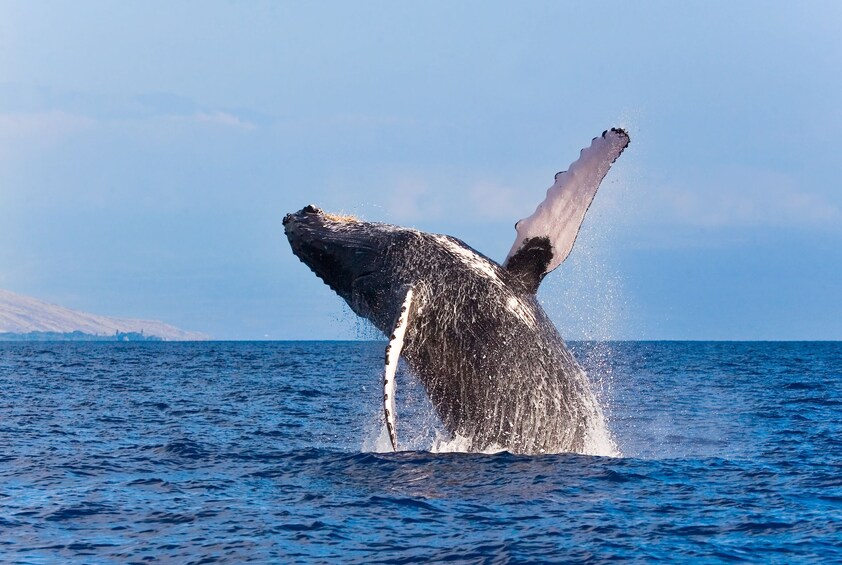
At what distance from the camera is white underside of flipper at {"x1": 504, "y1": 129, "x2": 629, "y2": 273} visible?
10852 mm

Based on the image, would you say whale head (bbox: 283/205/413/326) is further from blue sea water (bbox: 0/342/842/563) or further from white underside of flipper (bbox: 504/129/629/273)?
white underside of flipper (bbox: 504/129/629/273)

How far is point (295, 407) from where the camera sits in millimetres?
23312

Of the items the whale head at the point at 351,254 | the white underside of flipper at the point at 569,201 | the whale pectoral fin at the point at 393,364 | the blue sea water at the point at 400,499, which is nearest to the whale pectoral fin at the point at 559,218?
the white underside of flipper at the point at 569,201

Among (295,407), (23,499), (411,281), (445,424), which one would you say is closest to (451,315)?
(411,281)

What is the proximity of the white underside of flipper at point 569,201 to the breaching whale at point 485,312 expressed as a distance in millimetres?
11

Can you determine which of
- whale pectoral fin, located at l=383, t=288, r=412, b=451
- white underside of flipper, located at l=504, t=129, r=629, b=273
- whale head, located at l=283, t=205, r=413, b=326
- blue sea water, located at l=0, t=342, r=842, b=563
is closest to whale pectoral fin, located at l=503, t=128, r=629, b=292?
white underside of flipper, located at l=504, t=129, r=629, b=273

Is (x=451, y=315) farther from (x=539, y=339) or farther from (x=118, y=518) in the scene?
(x=118, y=518)

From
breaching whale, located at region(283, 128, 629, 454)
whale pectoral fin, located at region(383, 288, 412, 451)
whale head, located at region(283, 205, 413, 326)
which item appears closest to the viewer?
whale pectoral fin, located at region(383, 288, 412, 451)

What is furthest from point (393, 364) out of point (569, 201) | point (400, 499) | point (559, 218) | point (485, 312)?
point (569, 201)

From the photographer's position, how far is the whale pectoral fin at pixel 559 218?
10.8 meters

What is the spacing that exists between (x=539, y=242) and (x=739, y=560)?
4419 millimetres

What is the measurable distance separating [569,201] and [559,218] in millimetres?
226

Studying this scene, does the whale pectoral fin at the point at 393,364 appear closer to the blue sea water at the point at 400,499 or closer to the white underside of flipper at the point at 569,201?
the blue sea water at the point at 400,499

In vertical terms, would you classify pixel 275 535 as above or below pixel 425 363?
below
